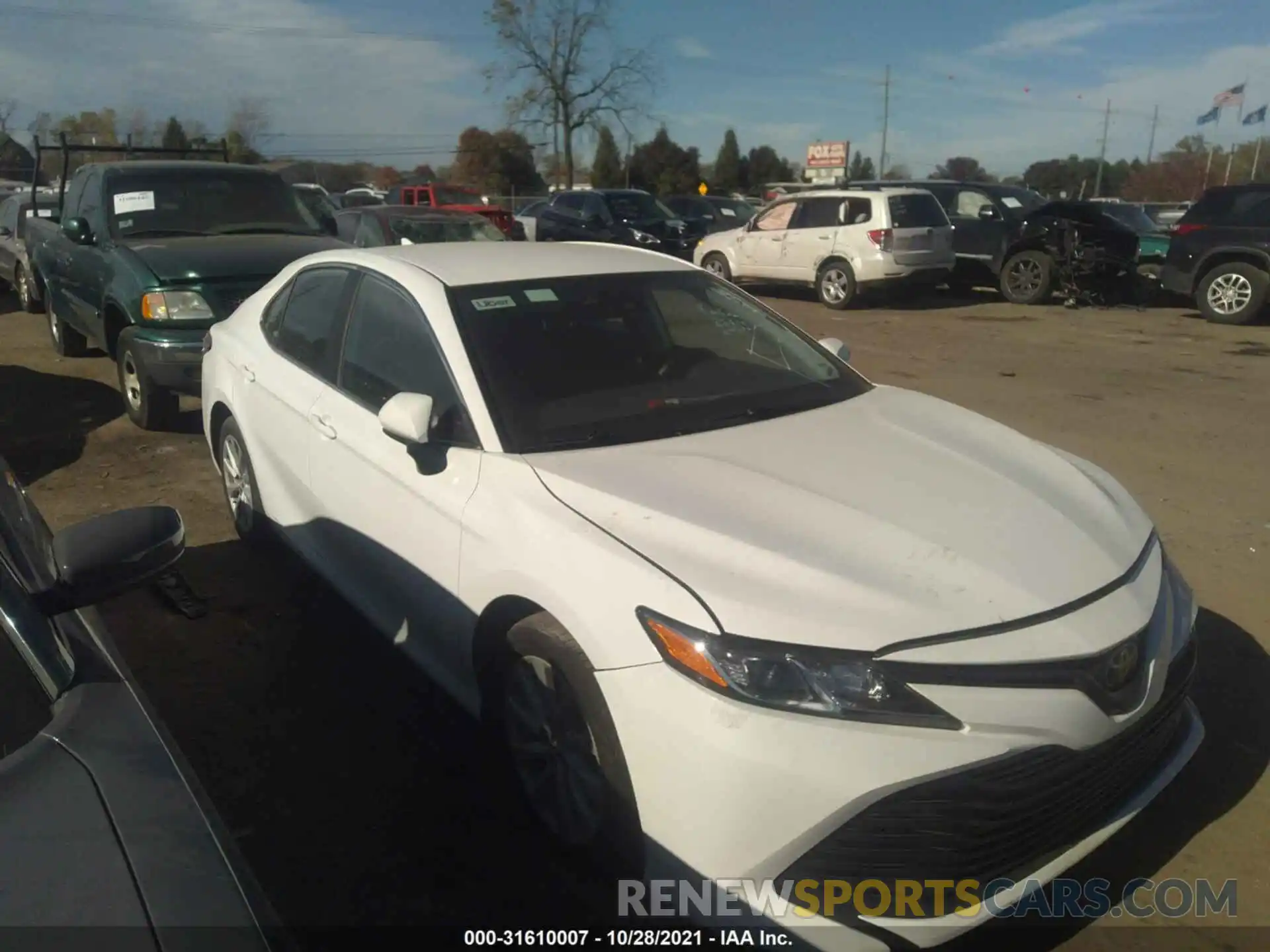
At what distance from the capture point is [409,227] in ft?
41.0

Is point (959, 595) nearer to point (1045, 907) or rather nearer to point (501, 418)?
point (1045, 907)

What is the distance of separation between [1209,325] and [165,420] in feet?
42.6

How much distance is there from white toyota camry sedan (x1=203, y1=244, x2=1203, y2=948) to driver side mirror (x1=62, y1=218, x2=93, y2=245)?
15.6ft

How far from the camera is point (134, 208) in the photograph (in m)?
7.79

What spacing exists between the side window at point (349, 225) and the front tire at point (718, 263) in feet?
20.9

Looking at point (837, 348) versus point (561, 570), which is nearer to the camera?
point (561, 570)

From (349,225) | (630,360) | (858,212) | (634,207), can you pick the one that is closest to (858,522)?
(630,360)

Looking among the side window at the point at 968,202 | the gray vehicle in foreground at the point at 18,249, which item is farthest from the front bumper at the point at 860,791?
the side window at the point at 968,202

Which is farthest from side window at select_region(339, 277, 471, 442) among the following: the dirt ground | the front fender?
the dirt ground

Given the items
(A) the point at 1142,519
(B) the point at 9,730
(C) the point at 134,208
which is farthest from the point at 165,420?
(A) the point at 1142,519

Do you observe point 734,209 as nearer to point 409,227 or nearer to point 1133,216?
point 1133,216

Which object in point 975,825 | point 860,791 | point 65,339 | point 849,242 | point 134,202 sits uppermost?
point 134,202

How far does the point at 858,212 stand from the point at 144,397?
11.1 meters

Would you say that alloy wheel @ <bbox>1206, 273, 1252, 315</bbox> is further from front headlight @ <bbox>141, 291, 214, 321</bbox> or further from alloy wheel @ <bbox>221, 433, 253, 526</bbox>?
alloy wheel @ <bbox>221, 433, 253, 526</bbox>
